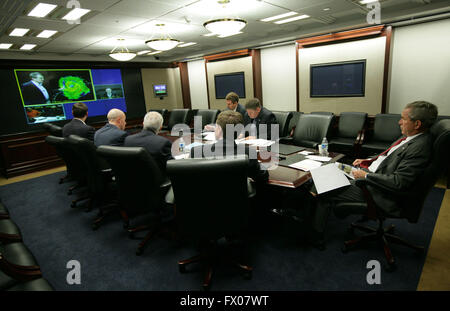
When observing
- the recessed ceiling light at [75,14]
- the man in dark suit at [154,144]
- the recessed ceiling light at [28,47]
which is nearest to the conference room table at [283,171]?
the man in dark suit at [154,144]

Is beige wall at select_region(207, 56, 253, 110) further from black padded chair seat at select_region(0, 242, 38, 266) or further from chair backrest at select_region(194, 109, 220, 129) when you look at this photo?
black padded chair seat at select_region(0, 242, 38, 266)

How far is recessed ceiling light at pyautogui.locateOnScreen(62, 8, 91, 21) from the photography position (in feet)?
11.4

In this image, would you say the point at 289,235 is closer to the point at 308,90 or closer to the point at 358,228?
the point at 358,228

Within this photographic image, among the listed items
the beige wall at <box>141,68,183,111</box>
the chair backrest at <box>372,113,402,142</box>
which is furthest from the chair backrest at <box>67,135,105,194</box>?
the beige wall at <box>141,68,183,111</box>

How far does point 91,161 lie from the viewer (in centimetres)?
281

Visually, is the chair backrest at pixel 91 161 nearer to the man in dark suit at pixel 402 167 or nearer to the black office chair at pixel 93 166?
the black office chair at pixel 93 166

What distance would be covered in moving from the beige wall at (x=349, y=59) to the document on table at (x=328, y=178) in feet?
11.5

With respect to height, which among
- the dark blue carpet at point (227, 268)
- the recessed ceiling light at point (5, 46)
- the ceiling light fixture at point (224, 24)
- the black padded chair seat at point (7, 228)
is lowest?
the dark blue carpet at point (227, 268)

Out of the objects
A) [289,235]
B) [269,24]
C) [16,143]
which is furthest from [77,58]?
[289,235]

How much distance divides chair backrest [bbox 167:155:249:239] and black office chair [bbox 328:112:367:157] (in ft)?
11.3

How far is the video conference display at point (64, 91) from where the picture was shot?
612 centimetres

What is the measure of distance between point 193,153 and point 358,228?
1.84 metres

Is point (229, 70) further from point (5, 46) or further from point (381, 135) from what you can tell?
point (5, 46)

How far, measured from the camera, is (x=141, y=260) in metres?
2.39
